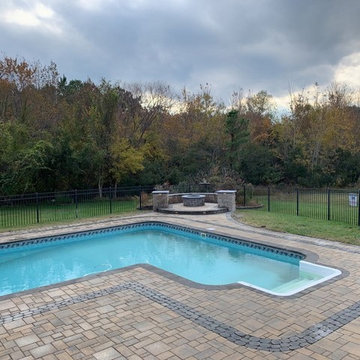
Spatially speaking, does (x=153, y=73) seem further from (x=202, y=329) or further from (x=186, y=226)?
(x=202, y=329)

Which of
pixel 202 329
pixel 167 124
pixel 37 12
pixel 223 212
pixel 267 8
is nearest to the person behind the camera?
pixel 202 329

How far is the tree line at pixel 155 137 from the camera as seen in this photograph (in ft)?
61.1

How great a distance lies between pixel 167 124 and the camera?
1000 inches

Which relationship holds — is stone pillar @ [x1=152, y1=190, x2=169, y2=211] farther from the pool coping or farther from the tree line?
the tree line

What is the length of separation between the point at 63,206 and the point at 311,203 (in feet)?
43.8

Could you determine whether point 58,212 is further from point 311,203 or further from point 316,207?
point 311,203

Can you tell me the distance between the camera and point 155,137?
73.9ft

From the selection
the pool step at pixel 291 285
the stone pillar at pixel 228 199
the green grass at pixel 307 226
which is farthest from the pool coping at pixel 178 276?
the stone pillar at pixel 228 199

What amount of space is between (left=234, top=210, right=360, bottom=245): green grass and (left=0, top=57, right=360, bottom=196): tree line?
5.10 m

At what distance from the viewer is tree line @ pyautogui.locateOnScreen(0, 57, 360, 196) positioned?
18.6 m

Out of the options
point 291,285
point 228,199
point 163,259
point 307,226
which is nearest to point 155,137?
point 228,199

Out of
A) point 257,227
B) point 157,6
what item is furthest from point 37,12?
point 257,227

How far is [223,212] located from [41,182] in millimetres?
11080

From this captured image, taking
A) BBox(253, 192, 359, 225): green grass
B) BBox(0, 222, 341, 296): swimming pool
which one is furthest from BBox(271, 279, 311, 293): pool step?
BBox(253, 192, 359, 225): green grass
